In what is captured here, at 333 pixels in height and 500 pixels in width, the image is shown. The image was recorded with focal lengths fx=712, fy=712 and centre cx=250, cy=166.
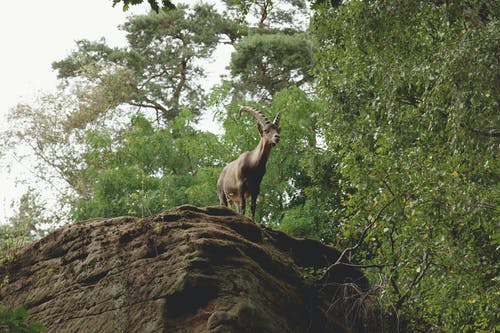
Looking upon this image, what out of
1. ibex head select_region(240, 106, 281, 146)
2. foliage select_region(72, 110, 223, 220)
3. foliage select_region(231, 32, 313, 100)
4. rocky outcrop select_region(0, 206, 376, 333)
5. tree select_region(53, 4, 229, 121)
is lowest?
rocky outcrop select_region(0, 206, 376, 333)

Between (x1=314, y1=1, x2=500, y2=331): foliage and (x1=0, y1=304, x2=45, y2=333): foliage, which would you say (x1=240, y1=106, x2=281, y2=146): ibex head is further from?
(x1=0, y1=304, x2=45, y2=333): foliage

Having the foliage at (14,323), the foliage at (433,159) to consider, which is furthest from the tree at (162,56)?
the foliage at (14,323)

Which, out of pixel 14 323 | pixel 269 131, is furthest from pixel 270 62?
pixel 14 323

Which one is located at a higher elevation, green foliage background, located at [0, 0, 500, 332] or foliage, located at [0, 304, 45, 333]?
green foliage background, located at [0, 0, 500, 332]

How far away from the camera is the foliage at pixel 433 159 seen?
10.6 meters

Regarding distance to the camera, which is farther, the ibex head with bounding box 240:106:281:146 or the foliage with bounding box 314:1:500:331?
the ibex head with bounding box 240:106:281:146

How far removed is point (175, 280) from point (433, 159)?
4874mm

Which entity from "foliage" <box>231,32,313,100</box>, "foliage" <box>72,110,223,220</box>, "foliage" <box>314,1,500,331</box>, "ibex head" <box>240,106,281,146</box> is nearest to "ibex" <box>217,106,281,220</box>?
"ibex head" <box>240,106,281,146</box>

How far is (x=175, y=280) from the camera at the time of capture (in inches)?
374

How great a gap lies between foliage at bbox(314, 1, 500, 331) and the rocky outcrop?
137 cm

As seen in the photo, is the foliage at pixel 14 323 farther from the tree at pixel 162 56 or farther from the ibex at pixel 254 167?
the tree at pixel 162 56

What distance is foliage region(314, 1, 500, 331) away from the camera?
10.6 metres

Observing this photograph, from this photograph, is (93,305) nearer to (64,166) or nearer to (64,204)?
(64,204)

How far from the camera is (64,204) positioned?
82.7 ft
